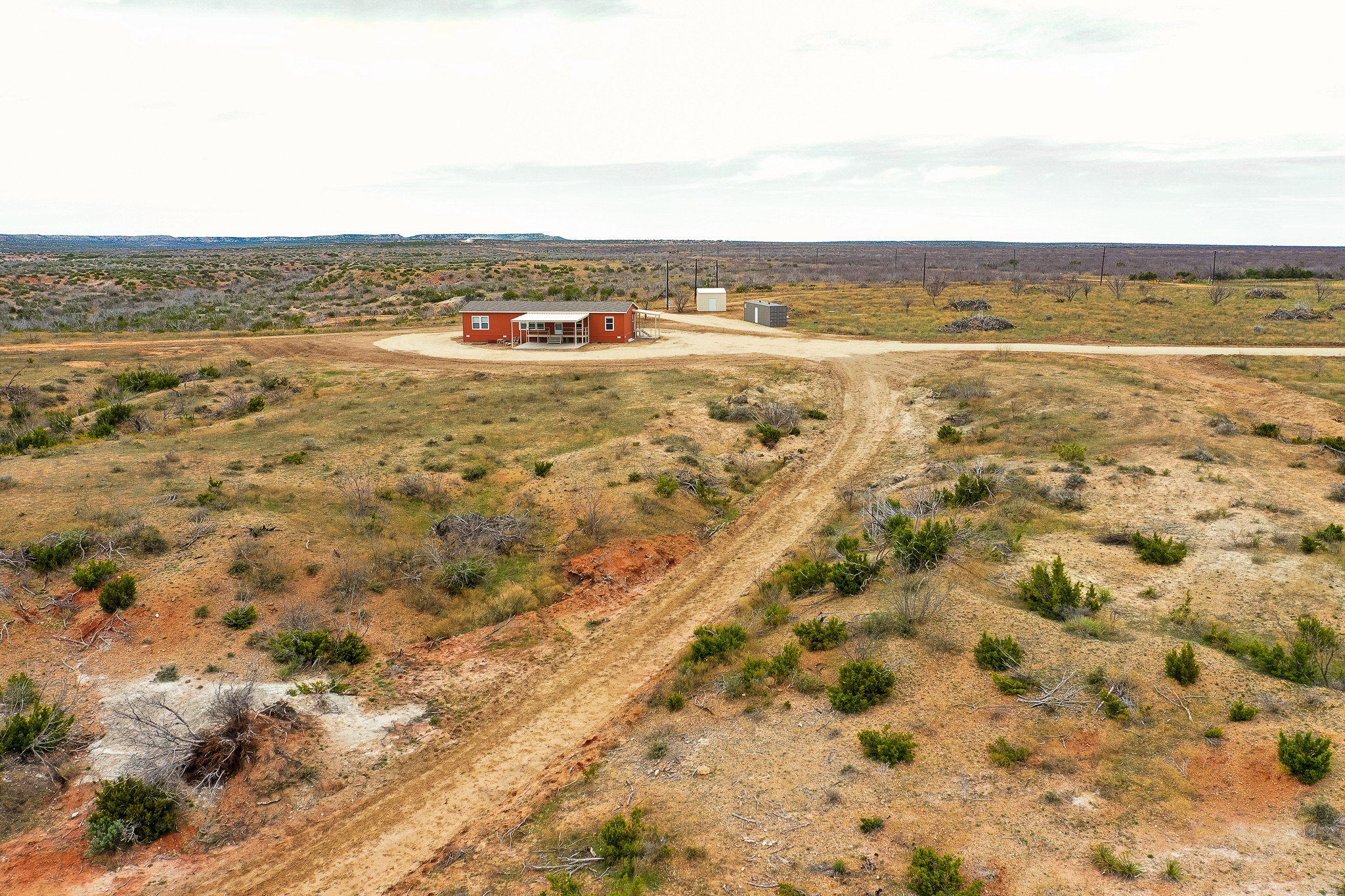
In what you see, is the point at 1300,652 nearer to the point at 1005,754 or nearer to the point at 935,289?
the point at 1005,754

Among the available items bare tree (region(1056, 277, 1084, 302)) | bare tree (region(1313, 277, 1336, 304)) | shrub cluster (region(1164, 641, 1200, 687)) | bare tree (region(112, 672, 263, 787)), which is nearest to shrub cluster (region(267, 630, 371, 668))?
bare tree (region(112, 672, 263, 787))

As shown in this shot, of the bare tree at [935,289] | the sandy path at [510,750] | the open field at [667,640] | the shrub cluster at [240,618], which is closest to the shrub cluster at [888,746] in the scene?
the open field at [667,640]

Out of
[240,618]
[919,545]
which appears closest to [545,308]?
[240,618]

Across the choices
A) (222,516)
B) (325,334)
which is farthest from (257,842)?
(325,334)

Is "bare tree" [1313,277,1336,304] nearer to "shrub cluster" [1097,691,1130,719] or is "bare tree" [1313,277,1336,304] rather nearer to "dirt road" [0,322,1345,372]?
"dirt road" [0,322,1345,372]

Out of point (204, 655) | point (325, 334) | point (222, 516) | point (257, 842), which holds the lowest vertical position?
point (257, 842)

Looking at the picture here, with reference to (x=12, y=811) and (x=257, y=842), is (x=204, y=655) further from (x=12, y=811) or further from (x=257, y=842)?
(x=257, y=842)
